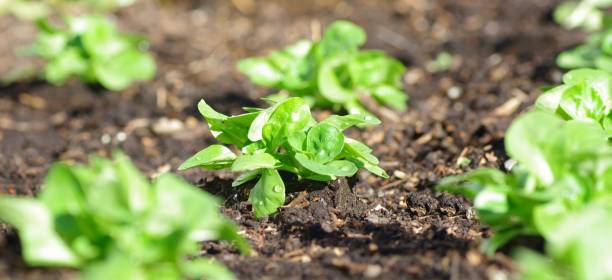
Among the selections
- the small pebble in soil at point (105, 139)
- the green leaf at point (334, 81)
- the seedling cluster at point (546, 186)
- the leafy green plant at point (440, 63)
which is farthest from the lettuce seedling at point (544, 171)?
the leafy green plant at point (440, 63)

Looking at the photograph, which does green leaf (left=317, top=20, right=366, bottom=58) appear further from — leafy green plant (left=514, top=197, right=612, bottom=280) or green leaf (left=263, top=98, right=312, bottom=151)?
leafy green plant (left=514, top=197, right=612, bottom=280)

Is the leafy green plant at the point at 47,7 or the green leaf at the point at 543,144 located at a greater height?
the leafy green plant at the point at 47,7

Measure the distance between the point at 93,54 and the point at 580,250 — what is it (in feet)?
13.2

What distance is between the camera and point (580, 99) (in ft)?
10.3

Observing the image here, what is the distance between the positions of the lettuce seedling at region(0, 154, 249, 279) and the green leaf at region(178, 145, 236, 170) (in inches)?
29.7

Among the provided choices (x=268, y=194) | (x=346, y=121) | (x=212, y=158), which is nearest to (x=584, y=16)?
(x=346, y=121)

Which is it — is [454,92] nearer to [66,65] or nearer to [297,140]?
[297,140]

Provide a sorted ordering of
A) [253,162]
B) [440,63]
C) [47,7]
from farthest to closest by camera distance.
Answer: [47,7] < [440,63] < [253,162]

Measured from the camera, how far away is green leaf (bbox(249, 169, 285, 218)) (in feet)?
10.2

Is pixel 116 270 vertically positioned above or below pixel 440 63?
below

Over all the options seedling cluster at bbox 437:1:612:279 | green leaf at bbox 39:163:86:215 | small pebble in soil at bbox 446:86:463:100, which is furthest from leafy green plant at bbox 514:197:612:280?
small pebble in soil at bbox 446:86:463:100

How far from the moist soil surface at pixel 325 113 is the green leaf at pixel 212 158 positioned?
0.74ft

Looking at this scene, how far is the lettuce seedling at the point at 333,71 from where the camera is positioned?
14.4 feet

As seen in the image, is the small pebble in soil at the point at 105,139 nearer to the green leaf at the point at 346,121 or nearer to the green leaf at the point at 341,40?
the green leaf at the point at 341,40
